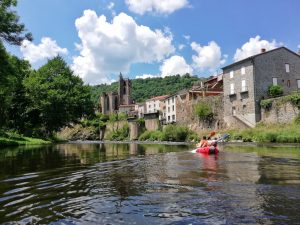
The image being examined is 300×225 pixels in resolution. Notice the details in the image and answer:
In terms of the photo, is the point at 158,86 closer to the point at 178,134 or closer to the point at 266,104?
the point at 178,134

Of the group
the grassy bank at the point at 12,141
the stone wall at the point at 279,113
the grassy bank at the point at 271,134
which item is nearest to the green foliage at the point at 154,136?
the grassy bank at the point at 271,134

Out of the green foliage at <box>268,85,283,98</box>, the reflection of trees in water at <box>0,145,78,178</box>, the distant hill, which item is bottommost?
the reflection of trees in water at <box>0,145,78,178</box>

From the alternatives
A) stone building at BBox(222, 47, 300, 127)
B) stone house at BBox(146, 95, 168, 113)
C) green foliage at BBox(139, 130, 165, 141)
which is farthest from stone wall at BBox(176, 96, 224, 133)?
stone house at BBox(146, 95, 168, 113)

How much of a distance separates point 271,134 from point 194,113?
968 inches

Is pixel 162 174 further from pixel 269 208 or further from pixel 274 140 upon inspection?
pixel 274 140

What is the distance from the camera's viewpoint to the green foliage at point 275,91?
50094mm

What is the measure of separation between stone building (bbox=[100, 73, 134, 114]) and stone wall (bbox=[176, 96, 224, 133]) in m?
74.5

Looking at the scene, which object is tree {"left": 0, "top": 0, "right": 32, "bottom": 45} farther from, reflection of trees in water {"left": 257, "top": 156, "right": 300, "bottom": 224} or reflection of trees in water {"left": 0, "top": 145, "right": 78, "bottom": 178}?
reflection of trees in water {"left": 257, "top": 156, "right": 300, "bottom": 224}

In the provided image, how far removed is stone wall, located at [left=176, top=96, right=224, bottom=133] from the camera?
58.1m

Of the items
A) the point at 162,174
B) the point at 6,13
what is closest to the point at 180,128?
the point at 6,13

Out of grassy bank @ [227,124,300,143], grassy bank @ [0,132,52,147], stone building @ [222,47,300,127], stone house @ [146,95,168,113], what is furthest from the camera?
stone house @ [146,95,168,113]

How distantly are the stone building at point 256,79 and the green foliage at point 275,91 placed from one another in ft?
2.91

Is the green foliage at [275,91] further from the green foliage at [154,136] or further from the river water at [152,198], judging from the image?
the river water at [152,198]

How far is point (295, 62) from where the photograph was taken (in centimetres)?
5372
